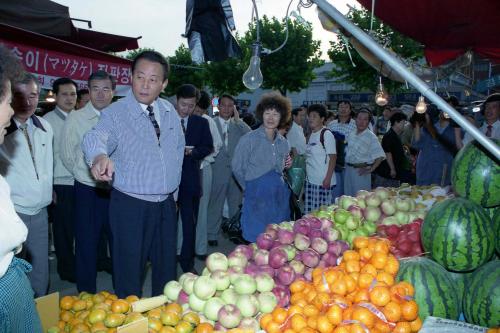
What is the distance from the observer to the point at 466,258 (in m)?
2.41

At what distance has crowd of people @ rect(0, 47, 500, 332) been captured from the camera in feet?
9.91

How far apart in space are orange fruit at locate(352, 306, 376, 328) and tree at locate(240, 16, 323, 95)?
30142 mm

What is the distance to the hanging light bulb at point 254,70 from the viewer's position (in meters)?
3.10

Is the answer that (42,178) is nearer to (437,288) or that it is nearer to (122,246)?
(122,246)

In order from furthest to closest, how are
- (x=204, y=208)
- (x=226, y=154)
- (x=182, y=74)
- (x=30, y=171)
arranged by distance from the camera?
(x=182, y=74)
(x=226, y=154)
(x=204, y=208)
(x=30, y=171)

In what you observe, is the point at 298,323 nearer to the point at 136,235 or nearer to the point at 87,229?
the point at 136,235

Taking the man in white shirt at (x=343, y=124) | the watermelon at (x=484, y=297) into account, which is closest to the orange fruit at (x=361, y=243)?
the watermelon at (x=484, y=297)

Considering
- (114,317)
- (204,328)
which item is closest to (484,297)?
(204,328)

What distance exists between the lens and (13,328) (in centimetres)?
162

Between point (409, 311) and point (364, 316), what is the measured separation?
10.7 inches

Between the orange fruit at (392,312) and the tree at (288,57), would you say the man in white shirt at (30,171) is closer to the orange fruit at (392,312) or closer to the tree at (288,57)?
the orange fruit at (392,312)

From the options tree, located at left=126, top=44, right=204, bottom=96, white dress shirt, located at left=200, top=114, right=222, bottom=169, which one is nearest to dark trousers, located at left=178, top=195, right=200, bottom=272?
white dress shirt, located at left=200, top=114, right=222, bottom=169

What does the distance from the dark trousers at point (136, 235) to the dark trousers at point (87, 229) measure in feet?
4.39

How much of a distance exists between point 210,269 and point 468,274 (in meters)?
1.57
